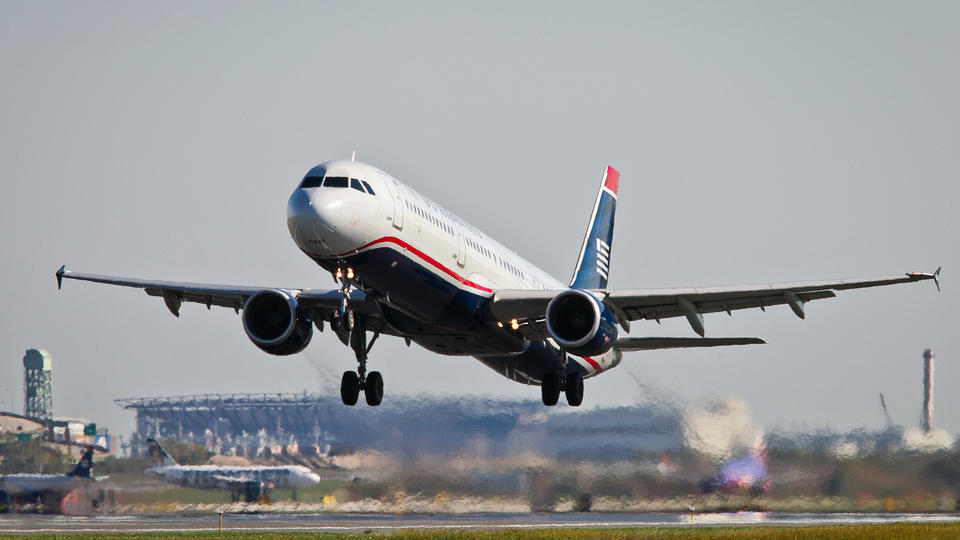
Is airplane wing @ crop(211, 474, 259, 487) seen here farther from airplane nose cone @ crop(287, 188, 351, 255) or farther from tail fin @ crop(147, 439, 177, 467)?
airplane nose cone @ crop(287, 188, 351, 255)

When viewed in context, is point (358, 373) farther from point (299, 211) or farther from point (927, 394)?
point (927, 394)

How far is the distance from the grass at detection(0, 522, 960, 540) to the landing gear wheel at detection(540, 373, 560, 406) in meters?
3.50

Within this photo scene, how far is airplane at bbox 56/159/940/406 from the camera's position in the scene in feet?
96.3

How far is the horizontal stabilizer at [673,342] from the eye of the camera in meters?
36.5

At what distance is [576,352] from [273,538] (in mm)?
8679

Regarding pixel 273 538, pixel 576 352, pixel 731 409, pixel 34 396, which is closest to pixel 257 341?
pixel 273 538

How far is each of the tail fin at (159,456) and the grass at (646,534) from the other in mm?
8159

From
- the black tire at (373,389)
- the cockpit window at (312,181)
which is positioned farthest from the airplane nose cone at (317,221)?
the black tire at (373,389)

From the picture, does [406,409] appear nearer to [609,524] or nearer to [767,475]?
[609,524]

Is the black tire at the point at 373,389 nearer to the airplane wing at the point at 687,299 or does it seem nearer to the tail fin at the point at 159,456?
the airplane wing at the point at 687,299

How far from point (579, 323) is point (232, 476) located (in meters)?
16.8

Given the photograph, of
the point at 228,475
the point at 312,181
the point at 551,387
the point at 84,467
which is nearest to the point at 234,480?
the point at 228,475

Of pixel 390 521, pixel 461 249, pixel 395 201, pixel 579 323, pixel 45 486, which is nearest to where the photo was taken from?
pixel 395 201

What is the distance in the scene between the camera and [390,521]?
43031 millimetres
